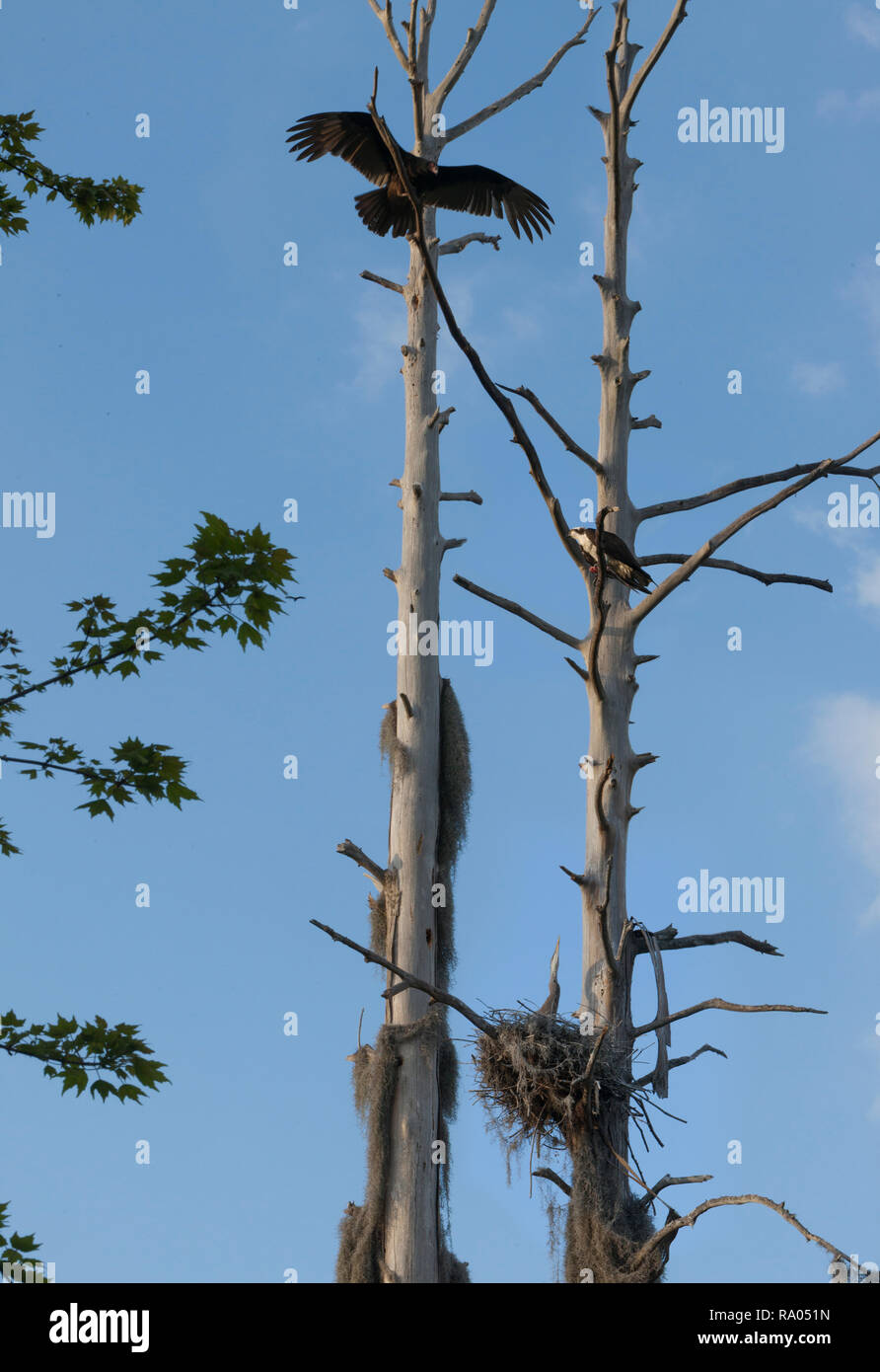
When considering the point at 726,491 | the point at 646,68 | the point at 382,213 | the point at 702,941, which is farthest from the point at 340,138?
the point at 702,941

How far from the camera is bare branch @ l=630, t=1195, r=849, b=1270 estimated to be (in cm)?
514

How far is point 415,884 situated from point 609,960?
12.9 ft

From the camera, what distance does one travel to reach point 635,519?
7.70m

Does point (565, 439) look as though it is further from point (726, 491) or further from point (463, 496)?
point (463, 496)

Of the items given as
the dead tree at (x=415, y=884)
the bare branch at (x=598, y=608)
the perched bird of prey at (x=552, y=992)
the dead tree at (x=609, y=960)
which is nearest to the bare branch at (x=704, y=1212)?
the dead tree at (x=609, y=960)

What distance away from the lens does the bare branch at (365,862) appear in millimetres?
9645

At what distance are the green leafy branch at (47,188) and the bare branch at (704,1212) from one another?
6045mm

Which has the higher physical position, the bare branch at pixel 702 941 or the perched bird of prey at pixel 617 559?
the perched bird of prey at pixel 617 559

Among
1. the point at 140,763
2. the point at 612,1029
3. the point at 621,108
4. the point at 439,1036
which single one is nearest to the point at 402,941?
the point at 439,1036

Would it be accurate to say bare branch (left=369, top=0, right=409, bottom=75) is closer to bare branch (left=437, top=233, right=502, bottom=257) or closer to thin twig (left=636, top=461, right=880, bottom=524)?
bare branch (left=437, top=233, right=502, bottom=257)

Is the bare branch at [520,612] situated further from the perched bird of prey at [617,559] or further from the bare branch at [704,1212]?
the bare branch at [704,1212]

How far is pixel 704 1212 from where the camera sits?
18.6ft
